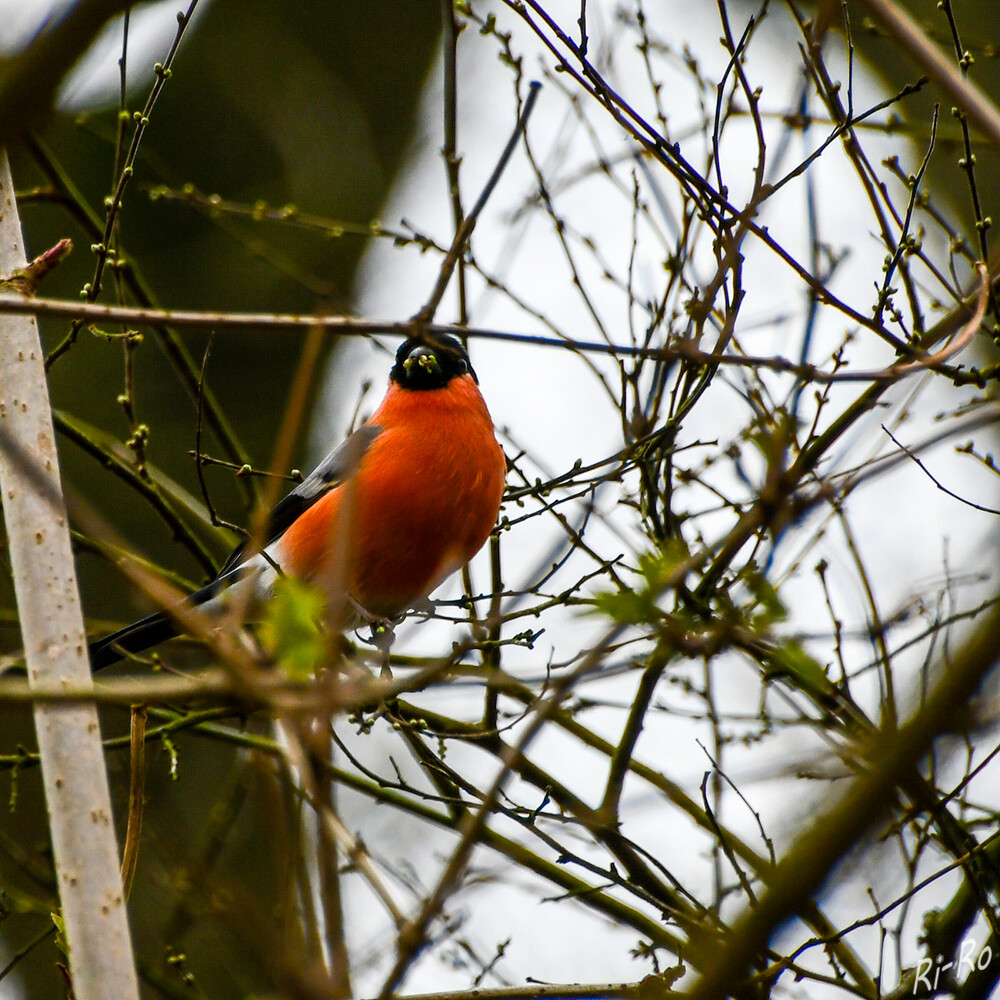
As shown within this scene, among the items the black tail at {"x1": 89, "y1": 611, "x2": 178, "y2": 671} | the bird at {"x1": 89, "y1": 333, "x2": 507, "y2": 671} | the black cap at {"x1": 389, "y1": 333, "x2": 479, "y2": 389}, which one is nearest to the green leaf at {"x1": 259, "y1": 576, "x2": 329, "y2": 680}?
the bird at {"x1": 89, "y1": 333, "x2": 507, "y2": 671}

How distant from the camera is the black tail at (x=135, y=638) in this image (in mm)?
4203

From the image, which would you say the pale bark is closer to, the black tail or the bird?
the bird

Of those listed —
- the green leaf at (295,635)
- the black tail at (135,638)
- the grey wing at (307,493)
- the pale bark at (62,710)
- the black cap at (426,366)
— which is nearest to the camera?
the green leaf at (295,635)

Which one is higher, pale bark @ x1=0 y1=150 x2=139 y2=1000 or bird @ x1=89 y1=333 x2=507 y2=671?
bird @ x1=89 y1=333 x2=507 y2=671

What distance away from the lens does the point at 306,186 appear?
8.24m

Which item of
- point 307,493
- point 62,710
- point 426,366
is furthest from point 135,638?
point 62,710

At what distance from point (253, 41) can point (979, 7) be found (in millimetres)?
4753

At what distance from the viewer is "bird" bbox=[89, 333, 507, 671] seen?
4223 millimetres

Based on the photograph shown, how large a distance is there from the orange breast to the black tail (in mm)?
567

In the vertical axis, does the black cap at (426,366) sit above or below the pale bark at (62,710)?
above

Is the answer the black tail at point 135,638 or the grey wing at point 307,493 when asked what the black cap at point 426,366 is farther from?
the black tail at point 135,638

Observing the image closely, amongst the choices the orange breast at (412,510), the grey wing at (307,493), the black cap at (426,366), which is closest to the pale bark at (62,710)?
the orange breast at (412,510)

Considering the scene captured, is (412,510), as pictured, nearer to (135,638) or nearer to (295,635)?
(135,638)

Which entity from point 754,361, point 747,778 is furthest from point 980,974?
point 754,361
